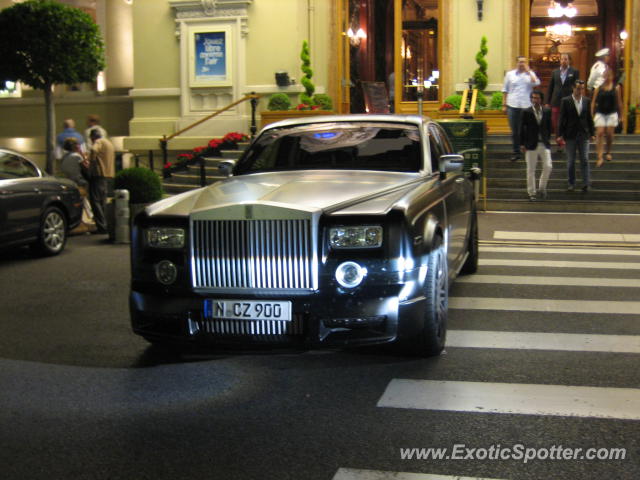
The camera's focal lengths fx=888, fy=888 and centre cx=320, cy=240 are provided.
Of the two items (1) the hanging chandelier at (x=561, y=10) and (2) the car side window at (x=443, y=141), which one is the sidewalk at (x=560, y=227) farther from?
(1) the hanging chandelier at (x=561, y=10)

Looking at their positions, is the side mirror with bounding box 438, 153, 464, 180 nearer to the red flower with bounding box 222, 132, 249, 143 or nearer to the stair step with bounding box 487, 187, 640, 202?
the stair step with bounding box 487, 187, 640, 202

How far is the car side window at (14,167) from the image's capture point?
1142 centimetres

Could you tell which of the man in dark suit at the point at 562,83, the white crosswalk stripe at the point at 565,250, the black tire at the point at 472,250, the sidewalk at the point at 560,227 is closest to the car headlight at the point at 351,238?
the black tire at the point at 472,250

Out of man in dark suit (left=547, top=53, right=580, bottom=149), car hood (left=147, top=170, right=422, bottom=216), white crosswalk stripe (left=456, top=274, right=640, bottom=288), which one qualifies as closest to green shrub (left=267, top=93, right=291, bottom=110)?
man in dark suit (left=547, top=53, right=580, bottom=149)

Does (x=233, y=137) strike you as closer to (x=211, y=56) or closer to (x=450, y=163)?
(x=211, y=56)

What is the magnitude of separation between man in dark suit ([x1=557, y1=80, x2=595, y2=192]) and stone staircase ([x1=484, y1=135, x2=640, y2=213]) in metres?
0.53

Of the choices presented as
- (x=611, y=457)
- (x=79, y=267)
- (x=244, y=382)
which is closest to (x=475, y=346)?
(x=244, y=382)

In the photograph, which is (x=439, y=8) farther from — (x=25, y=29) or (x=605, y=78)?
(x=25, y=29)

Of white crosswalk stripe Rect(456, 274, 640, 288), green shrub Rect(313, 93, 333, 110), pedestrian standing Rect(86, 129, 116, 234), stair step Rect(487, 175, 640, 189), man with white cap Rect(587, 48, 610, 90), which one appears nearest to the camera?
white crosswalk stripe Rect(456, 274, 640, 288)

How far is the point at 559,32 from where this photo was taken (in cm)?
2750

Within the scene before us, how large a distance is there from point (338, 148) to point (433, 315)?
6.41 ft

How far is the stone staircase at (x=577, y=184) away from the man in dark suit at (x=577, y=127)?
530mm

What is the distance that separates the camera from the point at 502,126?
2052 cm

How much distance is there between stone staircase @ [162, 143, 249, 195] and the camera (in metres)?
19.3
